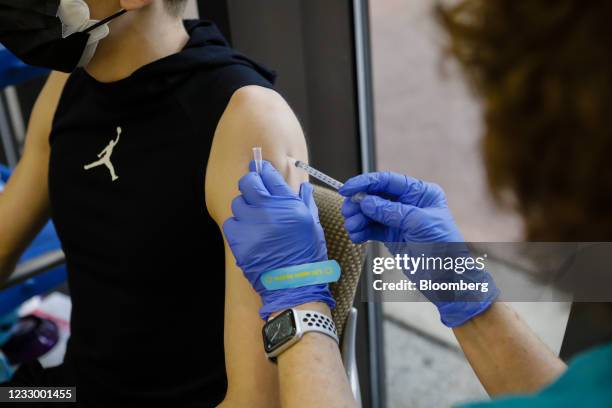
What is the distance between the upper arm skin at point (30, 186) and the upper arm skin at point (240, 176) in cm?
53

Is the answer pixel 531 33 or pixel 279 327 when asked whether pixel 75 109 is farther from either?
pixel 531 33

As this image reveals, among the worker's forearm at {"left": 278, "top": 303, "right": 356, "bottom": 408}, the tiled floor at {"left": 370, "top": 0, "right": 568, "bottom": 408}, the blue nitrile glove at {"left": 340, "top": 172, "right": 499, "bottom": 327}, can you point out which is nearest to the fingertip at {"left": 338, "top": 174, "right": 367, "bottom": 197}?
the blue nitrile glove at {"left": 340, "top": 172, "right": 499, "bottom": 327}

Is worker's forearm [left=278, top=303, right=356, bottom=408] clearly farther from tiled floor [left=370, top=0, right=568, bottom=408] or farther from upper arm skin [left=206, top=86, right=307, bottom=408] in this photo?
tiled floor [left=370, top=0, right=568, bottom=408]

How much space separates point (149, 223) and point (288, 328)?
372 mm

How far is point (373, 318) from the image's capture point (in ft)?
6.17

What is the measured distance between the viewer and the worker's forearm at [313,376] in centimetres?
83

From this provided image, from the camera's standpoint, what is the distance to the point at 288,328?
2.84 feet

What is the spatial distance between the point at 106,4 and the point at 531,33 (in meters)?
0.84

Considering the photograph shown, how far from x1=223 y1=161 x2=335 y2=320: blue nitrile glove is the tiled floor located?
76 cm

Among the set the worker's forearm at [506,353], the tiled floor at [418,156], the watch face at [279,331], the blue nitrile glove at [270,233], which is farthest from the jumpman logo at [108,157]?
the tiled floor at [418,156]

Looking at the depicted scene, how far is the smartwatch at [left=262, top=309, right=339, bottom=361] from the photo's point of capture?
34.0 inches

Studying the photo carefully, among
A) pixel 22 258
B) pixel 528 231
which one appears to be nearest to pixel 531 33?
pixel 528 231

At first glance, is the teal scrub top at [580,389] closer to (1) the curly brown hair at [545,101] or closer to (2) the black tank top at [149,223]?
(1) the curly brown hair at [545,101]

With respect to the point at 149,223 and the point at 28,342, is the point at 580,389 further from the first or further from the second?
the point at 28,342
